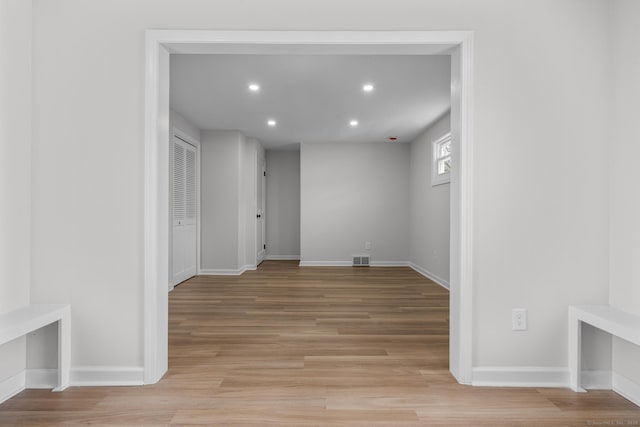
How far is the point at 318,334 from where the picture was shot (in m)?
2.86

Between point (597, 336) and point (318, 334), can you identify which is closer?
point (597, 336)

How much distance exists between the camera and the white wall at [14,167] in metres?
1.84

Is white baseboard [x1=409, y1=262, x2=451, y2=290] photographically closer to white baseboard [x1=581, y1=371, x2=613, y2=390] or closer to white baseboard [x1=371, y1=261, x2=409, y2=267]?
white baseboard [x1=371, y1=261, x2=409, y2=267]

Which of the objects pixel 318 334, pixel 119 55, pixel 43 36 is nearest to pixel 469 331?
pixel 318 334

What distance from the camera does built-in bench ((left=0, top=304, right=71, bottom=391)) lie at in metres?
1.69

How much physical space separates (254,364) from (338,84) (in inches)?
113

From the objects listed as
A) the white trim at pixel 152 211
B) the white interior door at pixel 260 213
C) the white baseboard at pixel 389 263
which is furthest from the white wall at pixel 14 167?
the white baseboard at pixel 389 263

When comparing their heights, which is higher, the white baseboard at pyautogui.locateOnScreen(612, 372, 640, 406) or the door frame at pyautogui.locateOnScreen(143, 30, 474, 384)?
the door frame at pyautogui.locateOnScreen(143, 30, 474, 384)

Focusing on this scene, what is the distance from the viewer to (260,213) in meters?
7.21

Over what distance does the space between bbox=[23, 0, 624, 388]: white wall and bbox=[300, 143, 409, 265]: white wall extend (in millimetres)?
4828

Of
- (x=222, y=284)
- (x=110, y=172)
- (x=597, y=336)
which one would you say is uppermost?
(x=110, y=172)

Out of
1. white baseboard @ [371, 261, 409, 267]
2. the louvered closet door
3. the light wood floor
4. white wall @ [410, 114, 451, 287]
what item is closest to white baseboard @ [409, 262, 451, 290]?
white wall @ [410, 114, 451, 287]

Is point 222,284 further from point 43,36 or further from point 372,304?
point 43,36

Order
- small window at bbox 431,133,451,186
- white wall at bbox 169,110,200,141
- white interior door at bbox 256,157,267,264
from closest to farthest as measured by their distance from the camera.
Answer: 1. white wall at bbox 169,110,200,141
2. small window at bbox 431,133,451,186
3. white interior door at bbox 256,157,267,264
